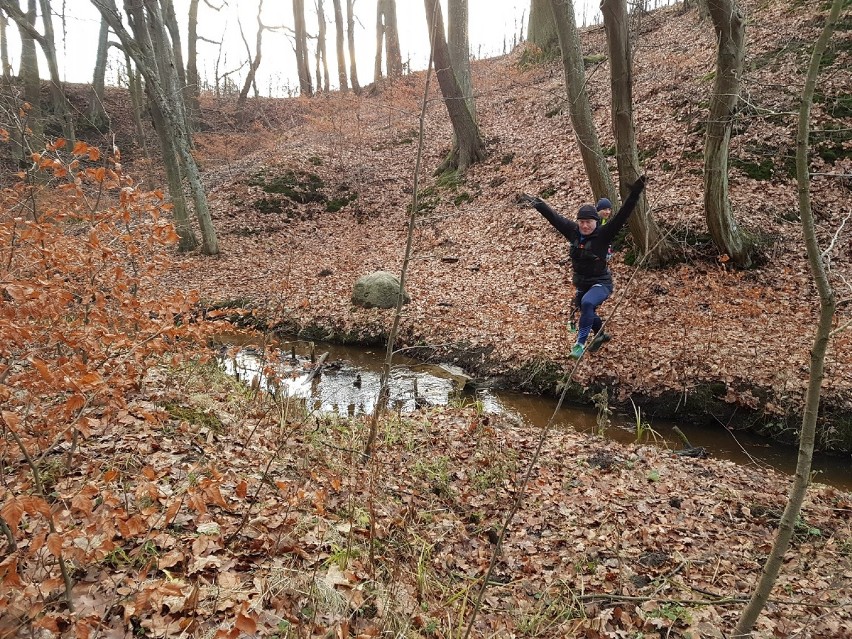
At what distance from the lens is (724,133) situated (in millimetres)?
7645

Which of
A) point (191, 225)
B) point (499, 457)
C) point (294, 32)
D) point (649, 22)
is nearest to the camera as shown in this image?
point (499, 457)

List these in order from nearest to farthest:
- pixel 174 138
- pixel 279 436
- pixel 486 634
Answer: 1. pixel 486 634
2. pixel 279 436
3. pixel 174 138

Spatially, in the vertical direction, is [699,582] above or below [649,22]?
below

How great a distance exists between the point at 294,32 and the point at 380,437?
84.1 ft

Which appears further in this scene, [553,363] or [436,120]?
[436,120]

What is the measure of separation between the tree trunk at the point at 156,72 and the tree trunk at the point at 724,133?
11785 mm

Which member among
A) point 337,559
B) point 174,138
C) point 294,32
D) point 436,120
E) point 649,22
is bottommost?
point 337,559

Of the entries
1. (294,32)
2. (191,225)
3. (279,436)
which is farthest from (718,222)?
(294,32)

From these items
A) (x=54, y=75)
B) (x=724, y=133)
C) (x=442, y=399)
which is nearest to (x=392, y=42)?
(x=54, y=75)

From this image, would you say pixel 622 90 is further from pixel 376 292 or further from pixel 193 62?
pixel 193 62

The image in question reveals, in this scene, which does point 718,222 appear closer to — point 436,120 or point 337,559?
point 337,559

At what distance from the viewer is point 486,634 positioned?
9.04 feet

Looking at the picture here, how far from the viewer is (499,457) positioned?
5027 millimetres

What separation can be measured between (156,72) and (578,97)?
33.7ft
